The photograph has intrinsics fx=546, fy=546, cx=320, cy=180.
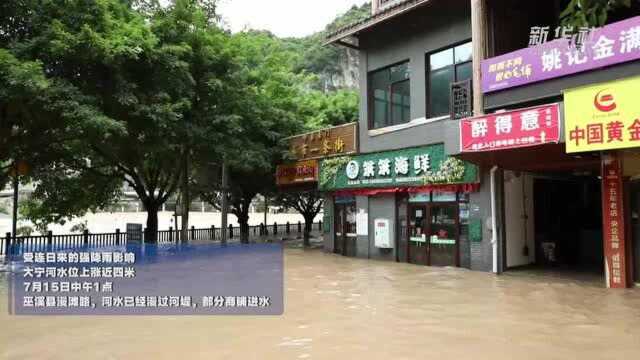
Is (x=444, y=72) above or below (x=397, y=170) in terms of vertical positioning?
above

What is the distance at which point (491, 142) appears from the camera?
1246 cm

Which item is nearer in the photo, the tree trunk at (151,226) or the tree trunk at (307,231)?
the tree trunk at (151,226)

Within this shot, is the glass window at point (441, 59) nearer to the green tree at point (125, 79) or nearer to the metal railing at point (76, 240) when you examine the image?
the green tree at point (125, 79)

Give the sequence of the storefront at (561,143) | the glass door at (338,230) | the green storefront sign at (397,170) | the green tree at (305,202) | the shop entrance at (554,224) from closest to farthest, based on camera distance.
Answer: the storefront at (561,143), the shop entrance at (554,224), the green storefront sign at (397,170), the glass door at (338,230), the green tree at (305,202)

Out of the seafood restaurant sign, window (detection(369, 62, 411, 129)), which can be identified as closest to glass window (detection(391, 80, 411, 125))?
window (detection(369, 62, 411, 129))

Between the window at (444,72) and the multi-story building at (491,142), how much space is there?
37mm

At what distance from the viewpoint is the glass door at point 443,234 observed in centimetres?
1562

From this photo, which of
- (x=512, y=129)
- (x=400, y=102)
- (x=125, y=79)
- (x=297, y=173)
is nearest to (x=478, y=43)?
(x=512, y=129)

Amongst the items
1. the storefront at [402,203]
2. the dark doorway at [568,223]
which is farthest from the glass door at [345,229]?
the dark doorway at [568,223]

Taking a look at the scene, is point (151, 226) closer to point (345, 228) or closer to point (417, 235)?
point (345, 228)

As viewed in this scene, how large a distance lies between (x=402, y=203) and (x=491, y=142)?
533cm

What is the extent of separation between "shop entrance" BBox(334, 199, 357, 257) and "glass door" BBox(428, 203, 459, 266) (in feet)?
12.0

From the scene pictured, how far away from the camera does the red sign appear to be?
11383 millimetres

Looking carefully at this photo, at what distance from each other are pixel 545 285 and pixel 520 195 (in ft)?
12.4
